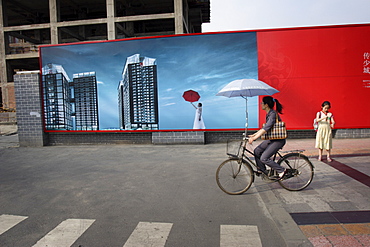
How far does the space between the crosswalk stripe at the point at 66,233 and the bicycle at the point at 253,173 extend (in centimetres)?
248

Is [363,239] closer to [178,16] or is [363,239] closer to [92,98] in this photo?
[92,98]

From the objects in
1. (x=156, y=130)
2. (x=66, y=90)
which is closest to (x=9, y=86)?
(x=66, y=90)

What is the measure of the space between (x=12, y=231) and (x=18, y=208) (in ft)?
3.43

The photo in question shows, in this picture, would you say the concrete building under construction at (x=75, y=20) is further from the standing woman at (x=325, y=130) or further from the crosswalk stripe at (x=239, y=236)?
the crosswalk stripe at (x=239, y=236)

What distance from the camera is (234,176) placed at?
206 inches

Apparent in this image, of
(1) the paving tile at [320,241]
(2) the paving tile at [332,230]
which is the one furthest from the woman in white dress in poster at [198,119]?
(1) the paving tile at [320,241]

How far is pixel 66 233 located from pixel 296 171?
397cm

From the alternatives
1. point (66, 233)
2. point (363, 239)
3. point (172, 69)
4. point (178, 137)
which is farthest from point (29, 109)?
point (363, 239)

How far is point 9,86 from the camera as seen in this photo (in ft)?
121

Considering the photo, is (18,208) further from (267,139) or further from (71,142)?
(71,142)

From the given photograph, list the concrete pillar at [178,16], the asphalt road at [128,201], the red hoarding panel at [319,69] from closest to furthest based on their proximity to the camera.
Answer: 1. the asphalt road at [128,201]
2. the red hoarding panel at [319,69]
3. the concrete pillar at [178,16]

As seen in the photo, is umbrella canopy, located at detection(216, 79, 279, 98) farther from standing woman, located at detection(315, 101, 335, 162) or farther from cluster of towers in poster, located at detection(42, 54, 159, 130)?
cluster of towers in poster, located at detection(42, 54, 159, 130)

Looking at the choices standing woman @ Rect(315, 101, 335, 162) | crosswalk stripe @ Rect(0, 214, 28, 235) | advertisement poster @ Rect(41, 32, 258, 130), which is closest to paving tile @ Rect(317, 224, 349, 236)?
standing woman @ Rect(315, 101, 335, 162)

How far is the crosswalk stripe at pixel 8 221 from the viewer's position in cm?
401
